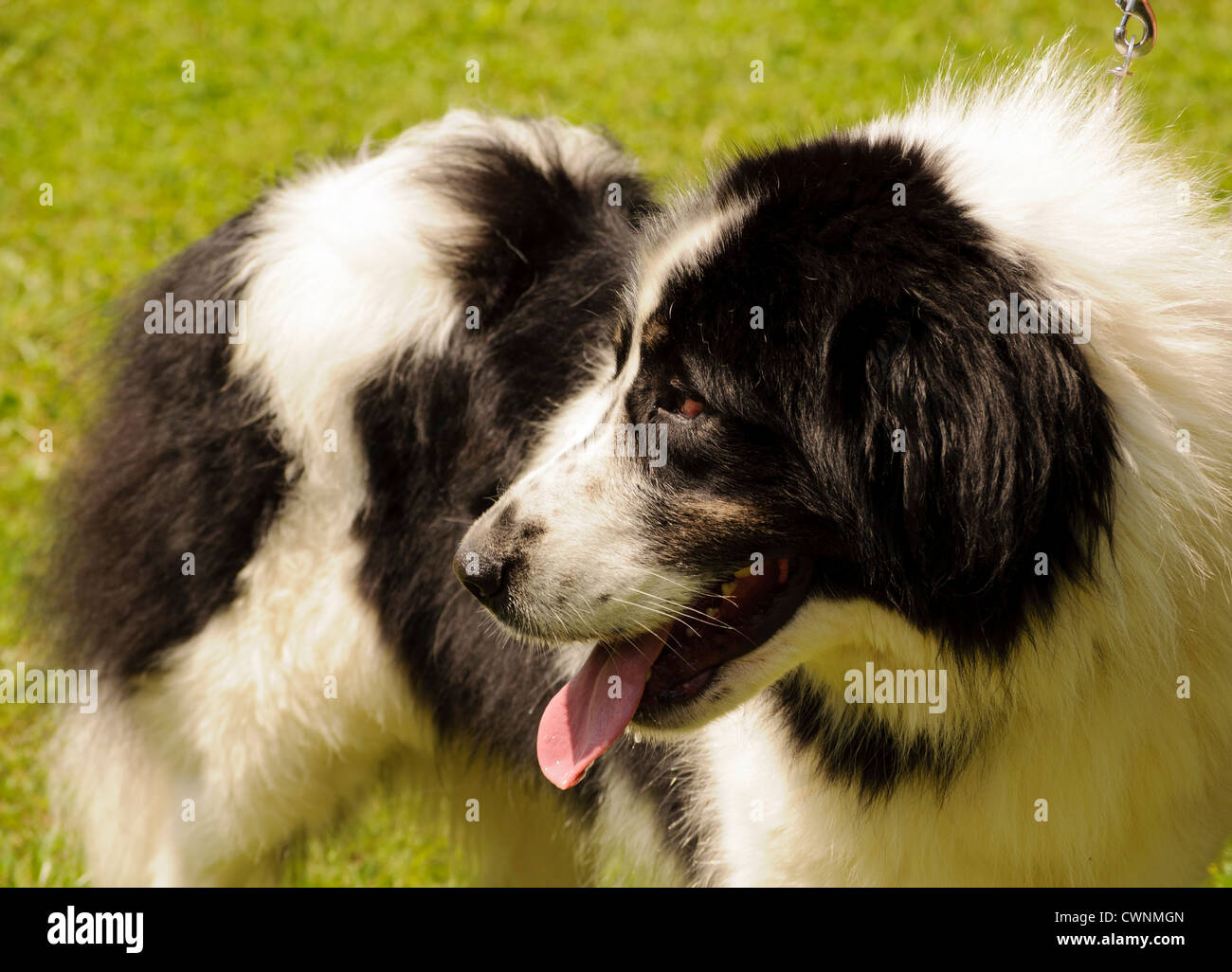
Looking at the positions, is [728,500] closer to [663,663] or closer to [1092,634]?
[663,663]

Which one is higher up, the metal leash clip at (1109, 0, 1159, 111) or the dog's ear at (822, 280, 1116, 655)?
the metal leash clip at (1109, 0, 1159, 111)

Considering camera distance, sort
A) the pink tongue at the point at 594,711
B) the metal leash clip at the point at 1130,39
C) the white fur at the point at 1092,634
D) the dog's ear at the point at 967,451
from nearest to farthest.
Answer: the dog's ear at the point at 967,451, the white fur at the point at 1092,634, the pink tongue at the point at 594,711, the metal leash clip at the point at 1130,39

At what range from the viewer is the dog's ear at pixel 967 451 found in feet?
7.00

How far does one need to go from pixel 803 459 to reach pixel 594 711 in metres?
0.65

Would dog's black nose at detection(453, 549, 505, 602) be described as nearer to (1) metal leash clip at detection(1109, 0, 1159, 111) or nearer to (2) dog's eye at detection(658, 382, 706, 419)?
(2) dog's eye at detection(658, 382, 706, 419)

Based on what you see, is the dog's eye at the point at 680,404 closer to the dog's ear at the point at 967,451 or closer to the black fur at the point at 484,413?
the dog's ear at the point at 967,451

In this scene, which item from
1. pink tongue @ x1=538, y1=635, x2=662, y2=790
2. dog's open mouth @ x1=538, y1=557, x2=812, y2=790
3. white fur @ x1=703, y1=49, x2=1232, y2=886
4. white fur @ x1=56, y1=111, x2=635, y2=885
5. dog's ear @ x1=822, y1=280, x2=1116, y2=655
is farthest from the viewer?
white fur @ x1=56, y1=111, x2=635, y2=885

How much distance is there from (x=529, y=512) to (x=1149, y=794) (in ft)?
4.29

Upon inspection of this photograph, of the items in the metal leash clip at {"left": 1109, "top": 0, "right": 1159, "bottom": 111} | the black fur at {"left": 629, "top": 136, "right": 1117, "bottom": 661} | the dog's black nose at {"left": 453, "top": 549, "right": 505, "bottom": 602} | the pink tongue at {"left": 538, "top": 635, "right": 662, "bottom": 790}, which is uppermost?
the metal leash clip at {"left": 1109, "top": 0, "right": 1159, "bottom": 111}

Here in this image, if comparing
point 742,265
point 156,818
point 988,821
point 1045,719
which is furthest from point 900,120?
point 156,818

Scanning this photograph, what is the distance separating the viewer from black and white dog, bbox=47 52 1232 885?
2215 millimetres

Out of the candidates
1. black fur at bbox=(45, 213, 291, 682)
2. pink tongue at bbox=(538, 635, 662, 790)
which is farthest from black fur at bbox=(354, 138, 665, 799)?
pink tongue at bbox=(538, 635, 662, 790)

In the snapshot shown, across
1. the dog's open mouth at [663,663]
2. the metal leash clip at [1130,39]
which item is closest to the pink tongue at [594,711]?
the dog's open mouth at [663,663]
